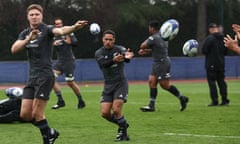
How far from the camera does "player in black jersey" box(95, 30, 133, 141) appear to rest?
10672 mm

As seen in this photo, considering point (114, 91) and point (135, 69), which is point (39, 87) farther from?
point (135, 69)

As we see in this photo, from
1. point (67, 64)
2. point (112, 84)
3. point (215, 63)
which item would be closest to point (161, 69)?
point (215, 63)

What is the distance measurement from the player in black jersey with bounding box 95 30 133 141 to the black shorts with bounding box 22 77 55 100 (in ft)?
4.40

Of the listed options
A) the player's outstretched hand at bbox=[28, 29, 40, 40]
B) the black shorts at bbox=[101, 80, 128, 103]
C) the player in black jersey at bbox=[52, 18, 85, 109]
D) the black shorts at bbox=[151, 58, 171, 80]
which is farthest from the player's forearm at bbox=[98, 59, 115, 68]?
the player in black jersey at bbox=[52, 18, 85, 109]

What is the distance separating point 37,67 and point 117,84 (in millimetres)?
1714

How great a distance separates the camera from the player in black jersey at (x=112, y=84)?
420 inches

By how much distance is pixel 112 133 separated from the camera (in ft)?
37.7

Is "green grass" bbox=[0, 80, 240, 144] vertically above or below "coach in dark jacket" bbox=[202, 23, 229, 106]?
below

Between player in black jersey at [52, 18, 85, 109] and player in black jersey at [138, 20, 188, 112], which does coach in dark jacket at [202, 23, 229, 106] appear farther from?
player in black jersey at [52, 18, 85, 109]

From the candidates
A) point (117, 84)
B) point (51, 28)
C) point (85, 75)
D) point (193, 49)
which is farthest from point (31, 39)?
point (85, 75)

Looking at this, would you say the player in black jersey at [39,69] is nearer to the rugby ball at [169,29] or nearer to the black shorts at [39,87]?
the black shorts at [39,87]

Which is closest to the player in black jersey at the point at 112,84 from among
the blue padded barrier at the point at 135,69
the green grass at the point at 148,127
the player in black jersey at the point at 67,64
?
the green grass at the point at 148,127

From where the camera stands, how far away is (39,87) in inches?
380

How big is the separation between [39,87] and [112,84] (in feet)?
5.40
